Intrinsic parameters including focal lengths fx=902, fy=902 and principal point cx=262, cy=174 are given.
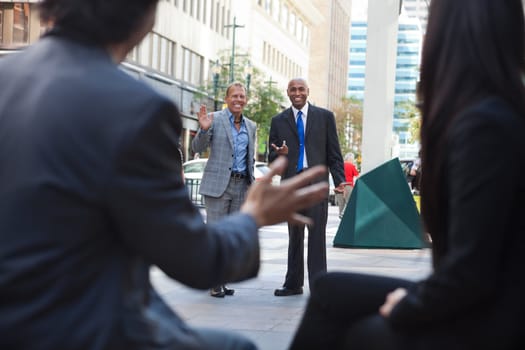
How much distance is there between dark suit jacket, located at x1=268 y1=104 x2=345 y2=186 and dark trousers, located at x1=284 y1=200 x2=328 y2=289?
1.43 ft

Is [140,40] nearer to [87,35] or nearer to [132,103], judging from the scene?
[87,35]

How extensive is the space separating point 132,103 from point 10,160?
0.27m

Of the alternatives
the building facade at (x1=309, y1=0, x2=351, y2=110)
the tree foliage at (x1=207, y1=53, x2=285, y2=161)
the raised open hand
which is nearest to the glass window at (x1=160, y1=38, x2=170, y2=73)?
the tree foliage at (x1=207, y1=53, x2=285, y2=161)

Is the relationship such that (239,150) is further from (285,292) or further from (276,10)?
(276,10)

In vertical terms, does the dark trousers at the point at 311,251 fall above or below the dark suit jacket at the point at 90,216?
below

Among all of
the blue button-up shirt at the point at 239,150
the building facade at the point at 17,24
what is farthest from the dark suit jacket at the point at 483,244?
the building facade at the point at 17,24

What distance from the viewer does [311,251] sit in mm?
8719

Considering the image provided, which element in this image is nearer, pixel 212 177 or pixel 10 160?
pixel 10 160

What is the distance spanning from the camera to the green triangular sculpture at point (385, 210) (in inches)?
520

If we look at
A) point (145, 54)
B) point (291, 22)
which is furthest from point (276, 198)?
point (291, 22)

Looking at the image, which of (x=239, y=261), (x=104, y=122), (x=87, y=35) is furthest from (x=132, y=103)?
(x=239, y=261)

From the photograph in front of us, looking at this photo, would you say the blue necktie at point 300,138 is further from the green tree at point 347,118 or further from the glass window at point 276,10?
the green tree at point 347,118

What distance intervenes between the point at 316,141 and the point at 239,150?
0.78m

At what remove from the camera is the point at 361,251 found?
13.2 m
